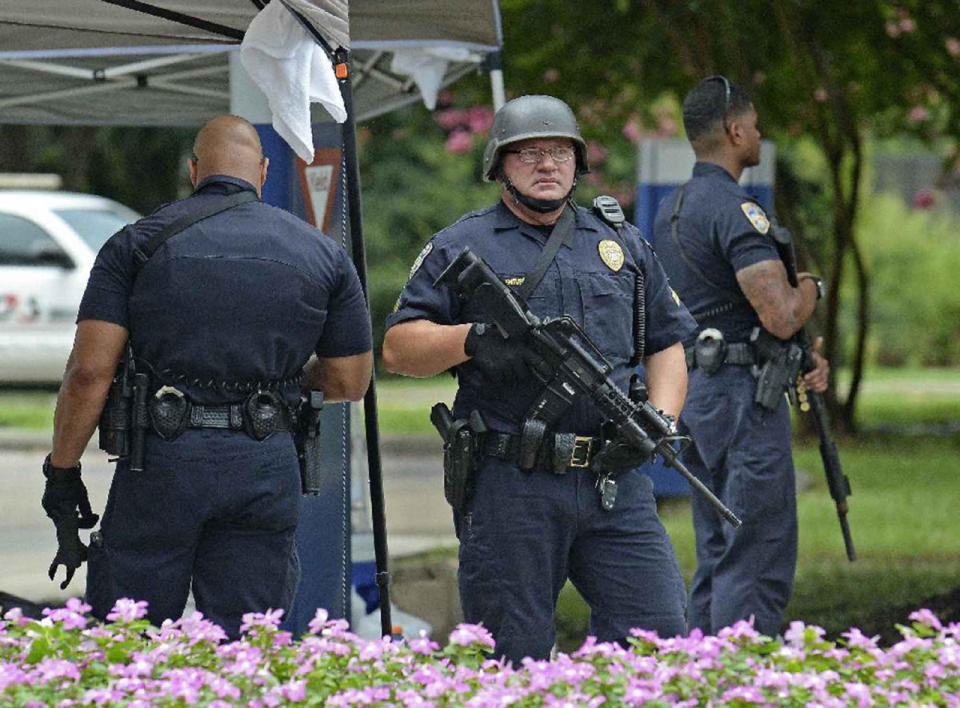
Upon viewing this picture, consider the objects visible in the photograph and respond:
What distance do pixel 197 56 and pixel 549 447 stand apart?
3.62m

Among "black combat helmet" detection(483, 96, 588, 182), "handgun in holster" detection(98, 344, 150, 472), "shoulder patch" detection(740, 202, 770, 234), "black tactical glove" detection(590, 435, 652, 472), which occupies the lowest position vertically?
"black tactical glove" detection(590, 435, 652, 472)

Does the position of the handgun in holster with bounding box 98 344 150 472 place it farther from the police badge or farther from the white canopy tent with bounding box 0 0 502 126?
the police badge

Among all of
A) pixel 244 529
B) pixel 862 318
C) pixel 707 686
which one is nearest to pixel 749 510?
pixel 244 529

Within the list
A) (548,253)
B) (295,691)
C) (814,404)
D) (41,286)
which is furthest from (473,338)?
(41,286)

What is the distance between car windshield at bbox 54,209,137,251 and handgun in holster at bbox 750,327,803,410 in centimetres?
1182

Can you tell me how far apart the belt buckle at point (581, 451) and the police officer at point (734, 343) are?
144 centimetres

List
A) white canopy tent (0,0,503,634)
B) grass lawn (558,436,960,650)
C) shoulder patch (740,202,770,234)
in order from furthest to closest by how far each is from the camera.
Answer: grass lawn (558,436,960,650), shoulder patch (740,202,770,234), white canopy tent (0,0,503,634)

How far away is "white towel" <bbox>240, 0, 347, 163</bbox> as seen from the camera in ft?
14.9

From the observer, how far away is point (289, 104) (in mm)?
4547

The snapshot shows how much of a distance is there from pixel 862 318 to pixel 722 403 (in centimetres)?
1103

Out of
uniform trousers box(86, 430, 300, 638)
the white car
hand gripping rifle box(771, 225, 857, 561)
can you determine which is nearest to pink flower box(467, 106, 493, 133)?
the white car

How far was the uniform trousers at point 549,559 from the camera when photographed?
4457 millimetres

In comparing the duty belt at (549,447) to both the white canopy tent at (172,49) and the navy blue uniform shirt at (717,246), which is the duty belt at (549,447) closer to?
the white canopy tent at (172,49)

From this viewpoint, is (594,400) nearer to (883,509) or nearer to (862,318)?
(883,509)
